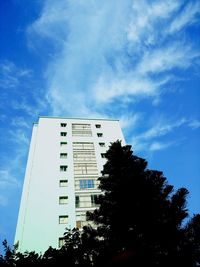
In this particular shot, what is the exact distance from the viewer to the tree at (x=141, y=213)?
10.8m

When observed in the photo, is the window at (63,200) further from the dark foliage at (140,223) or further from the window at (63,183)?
the dark foliage at (140,223)

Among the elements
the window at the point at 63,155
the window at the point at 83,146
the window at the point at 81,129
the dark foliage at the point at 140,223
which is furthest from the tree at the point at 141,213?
the window at the point at 81,129

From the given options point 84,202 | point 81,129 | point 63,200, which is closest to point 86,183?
point 84,202

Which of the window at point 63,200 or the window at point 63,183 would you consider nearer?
the window at point 63,200

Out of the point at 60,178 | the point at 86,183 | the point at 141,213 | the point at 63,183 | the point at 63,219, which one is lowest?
the point at 141,213

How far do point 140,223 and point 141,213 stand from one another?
508 mm

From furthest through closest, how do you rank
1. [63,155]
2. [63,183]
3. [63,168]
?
1. [63,155]
2. [63,168]
3. [63,183]

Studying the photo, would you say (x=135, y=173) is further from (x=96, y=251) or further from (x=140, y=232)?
(x=96, y=251)

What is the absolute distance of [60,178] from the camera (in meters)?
26.4

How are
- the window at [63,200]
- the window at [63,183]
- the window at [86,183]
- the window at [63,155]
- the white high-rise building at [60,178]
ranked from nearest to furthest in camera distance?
the white high-rise building at [60,178] → the window at [63,200] → the window at [63,183] → the window at [86,183] → the window at [63,155]

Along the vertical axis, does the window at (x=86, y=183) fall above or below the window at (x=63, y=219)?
above

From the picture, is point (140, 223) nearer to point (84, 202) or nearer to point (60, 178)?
point (84, 202)

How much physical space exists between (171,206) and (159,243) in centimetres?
230

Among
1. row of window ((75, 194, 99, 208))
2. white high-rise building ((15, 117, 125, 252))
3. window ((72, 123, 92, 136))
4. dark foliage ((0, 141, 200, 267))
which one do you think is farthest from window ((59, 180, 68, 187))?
dark foliage ((0, 141, 200, 267))
